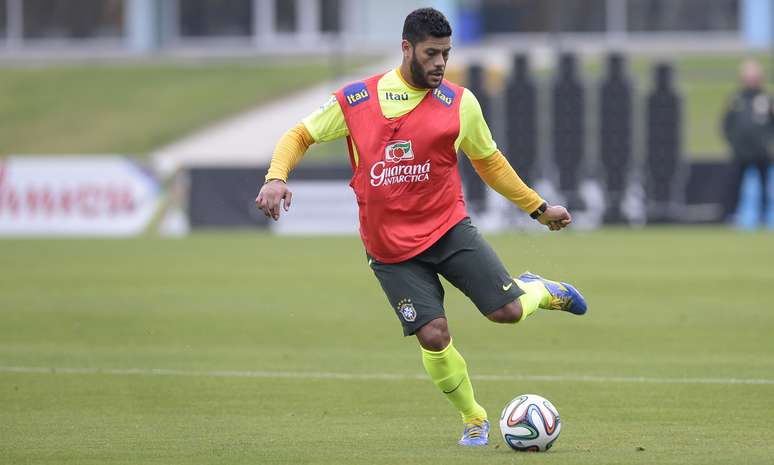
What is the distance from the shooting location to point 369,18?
148ft

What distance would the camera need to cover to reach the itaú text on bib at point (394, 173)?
24.9ft

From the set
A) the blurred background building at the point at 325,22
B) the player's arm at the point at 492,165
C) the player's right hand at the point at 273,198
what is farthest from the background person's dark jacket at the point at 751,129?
the blurred background building at the point at 325,22

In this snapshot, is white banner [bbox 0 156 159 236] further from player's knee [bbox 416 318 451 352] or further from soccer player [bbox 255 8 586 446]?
player's knee [bbox 416 318 451 352]

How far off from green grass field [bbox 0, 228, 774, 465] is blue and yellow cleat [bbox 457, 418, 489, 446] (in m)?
0.12

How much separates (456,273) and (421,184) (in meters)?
0.54

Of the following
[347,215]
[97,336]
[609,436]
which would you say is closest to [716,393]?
[609,436]

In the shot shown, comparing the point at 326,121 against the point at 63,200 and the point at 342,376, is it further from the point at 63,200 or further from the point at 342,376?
the point at 63,200

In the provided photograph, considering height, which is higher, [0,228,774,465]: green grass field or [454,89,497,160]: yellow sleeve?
[454,89,497,160]: yellow sleeve

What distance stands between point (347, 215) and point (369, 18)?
21.4 metres

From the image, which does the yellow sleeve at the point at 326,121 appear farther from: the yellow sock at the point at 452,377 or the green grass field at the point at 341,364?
the green grass field at the point at 341,364

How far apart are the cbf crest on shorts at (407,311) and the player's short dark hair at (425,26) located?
141cm

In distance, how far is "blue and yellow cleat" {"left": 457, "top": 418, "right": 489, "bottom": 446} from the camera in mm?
7605

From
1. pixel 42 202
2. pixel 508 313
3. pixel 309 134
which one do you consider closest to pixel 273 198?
pixel 309 134

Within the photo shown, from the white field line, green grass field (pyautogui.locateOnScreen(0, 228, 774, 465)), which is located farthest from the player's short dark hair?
the white field line
